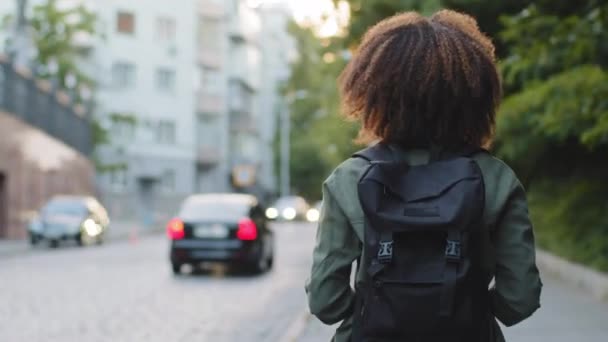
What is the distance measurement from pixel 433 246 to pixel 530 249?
1.06 ft

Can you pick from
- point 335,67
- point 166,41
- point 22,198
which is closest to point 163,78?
point 166,41

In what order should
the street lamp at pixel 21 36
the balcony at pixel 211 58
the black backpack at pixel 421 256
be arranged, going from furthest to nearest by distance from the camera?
the balcony at pixel 211 58 → the street lamp at pixel 21 36 → the black backpack at pixel 421 256

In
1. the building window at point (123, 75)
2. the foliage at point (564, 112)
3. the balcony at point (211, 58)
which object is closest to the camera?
the foliage at point (564, 112)

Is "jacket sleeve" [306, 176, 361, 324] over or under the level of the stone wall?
over

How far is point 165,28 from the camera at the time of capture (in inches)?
2459

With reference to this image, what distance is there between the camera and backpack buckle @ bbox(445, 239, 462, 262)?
8.66 feet

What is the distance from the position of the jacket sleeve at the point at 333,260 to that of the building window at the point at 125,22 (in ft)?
191

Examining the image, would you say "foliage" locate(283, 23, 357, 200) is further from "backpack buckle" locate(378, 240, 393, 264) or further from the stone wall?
"backpack buckle" locate(378, 240, 393, 264)

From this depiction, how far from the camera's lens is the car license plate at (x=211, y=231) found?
60.8 ft

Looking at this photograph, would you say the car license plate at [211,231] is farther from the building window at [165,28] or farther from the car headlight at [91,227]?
the building window at [165,28]

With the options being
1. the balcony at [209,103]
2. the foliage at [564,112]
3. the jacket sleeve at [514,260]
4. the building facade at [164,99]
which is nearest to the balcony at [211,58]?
the building facade at [164,99]

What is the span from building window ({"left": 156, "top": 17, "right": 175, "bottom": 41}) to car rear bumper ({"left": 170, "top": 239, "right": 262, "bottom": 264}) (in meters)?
44.5

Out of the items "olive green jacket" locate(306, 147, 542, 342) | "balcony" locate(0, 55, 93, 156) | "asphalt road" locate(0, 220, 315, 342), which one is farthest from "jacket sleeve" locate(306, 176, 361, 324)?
"balcony" locate(0, 55, 93, 156)

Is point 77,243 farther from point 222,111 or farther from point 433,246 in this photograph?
point 222,111
